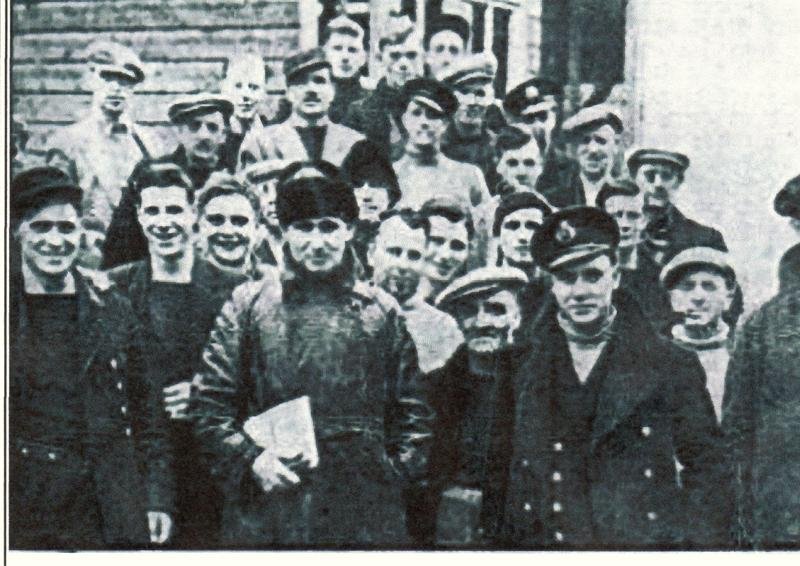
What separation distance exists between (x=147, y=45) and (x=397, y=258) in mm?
1510

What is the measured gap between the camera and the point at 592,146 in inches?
300

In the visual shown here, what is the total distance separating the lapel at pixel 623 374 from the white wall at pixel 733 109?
0.53m

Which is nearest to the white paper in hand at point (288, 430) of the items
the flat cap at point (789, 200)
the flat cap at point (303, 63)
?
the flat cap at point (303, 63)

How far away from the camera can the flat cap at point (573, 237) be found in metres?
7.61

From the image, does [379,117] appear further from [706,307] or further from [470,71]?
[706,307]

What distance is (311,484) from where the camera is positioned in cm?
761

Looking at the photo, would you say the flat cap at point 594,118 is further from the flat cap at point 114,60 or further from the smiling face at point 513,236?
the flat cap at point 114,60

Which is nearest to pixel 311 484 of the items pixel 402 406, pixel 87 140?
pixel 402 406

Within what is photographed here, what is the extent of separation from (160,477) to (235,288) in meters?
0.93

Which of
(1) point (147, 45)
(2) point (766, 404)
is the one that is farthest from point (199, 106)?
(2) point (766, 404)

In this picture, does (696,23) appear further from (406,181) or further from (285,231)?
(285,231)

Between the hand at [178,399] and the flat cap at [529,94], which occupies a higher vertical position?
the flat cap at [529,94]

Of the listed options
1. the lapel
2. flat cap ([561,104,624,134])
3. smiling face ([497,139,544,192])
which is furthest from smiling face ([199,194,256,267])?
the lapel

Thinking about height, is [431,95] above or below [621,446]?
above
